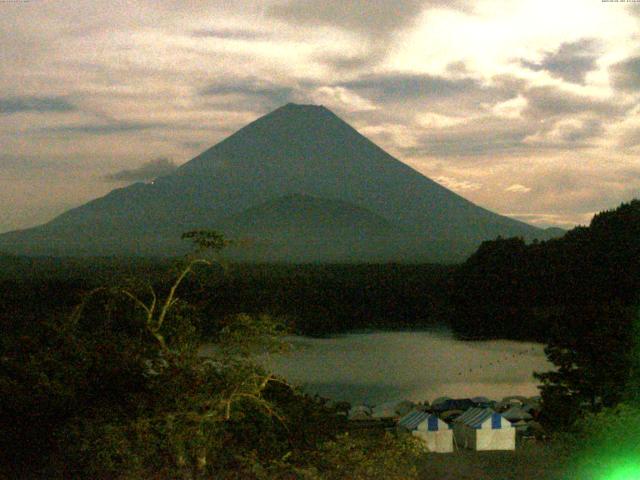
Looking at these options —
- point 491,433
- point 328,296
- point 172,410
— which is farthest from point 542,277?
point 172,410

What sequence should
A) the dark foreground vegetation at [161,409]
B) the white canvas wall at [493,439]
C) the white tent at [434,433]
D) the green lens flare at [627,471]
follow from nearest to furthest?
the dark foreground vegetation at [161,409] → the green lens flare at [627,471] → the white canvas wall at [493,439] → the white tent at [434,433]

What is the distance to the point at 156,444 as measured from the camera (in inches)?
264

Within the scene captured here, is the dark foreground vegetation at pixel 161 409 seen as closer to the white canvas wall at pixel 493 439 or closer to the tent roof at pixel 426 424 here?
the tent roof at pixel 426 424

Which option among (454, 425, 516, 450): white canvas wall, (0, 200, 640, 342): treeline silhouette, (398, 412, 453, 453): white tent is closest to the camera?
(454, 425, 516, 450): white canvas wall

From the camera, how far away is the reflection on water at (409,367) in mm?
21828

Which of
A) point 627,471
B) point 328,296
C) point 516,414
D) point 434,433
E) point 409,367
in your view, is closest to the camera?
point 627,471

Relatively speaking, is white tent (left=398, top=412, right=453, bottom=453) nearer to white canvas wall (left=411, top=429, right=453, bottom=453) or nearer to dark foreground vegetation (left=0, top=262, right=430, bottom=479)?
white canvas wall (left=411, top=429, right=453, bottom=453)

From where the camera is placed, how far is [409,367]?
26719mm

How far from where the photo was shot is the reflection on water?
71.6 ft

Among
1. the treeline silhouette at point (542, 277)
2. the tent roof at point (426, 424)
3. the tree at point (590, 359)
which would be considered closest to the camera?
the tent roof at point (426, 424)

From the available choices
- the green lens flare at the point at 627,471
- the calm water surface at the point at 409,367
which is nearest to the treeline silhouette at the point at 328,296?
the calm water surface at the point at 409,367

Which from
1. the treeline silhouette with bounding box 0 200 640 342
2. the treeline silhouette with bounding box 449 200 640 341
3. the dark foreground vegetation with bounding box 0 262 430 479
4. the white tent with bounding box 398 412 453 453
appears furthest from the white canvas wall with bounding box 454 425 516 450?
the treeline silhouette with bounding box 449 200 640 341

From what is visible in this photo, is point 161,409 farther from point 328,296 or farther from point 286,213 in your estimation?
point 286,213

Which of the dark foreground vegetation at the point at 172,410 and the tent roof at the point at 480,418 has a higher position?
the dark foreground vegetation at the point at 172,410
